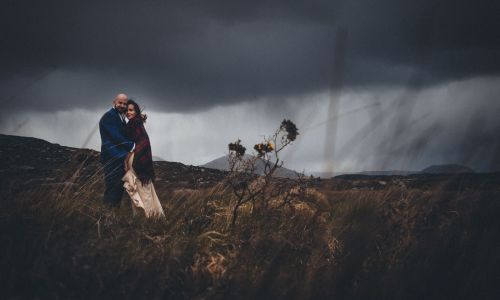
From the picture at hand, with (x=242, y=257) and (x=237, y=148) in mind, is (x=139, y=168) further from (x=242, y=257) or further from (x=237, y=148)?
(x=242, y=257)

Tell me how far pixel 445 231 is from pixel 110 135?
3.60 m

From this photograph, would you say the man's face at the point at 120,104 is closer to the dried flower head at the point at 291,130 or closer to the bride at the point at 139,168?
the bride at the point at 139,168

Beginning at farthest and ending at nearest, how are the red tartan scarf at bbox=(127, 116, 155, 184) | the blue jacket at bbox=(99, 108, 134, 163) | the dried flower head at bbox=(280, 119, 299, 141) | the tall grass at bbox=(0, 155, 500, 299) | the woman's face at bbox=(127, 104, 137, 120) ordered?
1. the woman's face at bbox=(127, 104, 137, 120)
2. the red tartan scarf at bbox=(127, 116, 155, 184)
3. the blue jacket at bbox=(99, 108, 134, 163)
4. the dried flower head at bbox=(280, 119, 299, 141)
5. the tall grass at bbox=(0, 155, 500, 299)

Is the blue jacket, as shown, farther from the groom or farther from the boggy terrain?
the boggy terrain

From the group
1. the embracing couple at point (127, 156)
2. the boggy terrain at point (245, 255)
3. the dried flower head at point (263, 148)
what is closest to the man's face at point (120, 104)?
the embracing couple at point (127, 156)

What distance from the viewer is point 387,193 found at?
3004 millimetres

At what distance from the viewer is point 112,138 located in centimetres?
409

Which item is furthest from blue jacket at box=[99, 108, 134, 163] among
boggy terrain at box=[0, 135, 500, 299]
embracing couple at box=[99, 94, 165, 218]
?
boggy terrain at box=[0, 135, 500, 299]

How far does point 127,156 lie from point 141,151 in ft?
0.97

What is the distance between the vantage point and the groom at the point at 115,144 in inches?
154

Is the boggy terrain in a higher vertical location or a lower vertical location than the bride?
lower

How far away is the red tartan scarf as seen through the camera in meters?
4.21

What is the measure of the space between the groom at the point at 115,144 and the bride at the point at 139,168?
0.09m

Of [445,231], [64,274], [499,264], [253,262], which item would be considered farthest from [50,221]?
[499,264]
